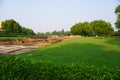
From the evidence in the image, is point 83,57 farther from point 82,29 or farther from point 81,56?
point 82,29

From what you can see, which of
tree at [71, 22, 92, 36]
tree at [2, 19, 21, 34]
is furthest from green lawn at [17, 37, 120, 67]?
tree at [2, 19, 21, 34]

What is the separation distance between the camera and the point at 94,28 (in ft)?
257

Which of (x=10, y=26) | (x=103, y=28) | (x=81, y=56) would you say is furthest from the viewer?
(x=10, y=26)

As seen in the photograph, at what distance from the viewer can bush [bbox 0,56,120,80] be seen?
191 inches

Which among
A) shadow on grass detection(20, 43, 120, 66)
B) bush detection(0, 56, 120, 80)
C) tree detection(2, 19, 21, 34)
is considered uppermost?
tree detection(2, 19, 21, 34)

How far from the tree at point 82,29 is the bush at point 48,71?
6990cm

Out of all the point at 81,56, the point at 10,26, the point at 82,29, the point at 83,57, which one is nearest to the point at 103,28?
the point at 82,29

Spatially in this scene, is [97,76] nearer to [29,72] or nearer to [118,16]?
[29,72]

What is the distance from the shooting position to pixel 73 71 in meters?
5.05

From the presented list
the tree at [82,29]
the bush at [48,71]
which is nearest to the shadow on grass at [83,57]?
the bush at [48,71]

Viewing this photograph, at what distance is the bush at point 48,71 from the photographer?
15.9 ft

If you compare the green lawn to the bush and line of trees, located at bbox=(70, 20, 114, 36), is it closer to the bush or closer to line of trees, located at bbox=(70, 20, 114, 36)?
the bush

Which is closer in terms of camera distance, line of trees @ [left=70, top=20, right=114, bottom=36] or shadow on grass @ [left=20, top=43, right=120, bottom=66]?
shadow on grass @ [left=20, top=43, right=120, bottom=66]

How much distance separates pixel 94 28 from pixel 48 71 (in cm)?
7416
